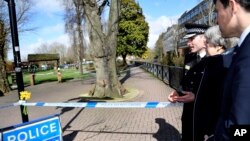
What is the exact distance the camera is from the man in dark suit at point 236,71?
1.46 m

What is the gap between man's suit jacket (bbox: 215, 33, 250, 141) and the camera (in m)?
1.45

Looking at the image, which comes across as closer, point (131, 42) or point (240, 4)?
point (240, 4)

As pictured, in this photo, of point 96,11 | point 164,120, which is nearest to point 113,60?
point 96,11

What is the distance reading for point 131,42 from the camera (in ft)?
182

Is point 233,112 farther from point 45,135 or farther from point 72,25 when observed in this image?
point 72,25

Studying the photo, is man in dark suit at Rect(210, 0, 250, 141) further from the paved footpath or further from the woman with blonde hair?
the paved footpath

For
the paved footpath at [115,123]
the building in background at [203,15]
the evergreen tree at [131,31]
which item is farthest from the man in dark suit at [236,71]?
the evergreen tree at [131,31]

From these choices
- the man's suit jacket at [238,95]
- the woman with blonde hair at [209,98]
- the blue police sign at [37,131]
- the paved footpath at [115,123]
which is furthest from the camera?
the paved footpath at [115,123]

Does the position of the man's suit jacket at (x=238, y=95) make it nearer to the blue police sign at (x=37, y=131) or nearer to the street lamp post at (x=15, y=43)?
the blue police sign at (x=37, y=131)

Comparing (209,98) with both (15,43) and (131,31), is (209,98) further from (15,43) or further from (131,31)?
(131,31)

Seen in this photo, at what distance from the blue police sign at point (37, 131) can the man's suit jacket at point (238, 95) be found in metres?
3.27

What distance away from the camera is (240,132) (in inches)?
59.0

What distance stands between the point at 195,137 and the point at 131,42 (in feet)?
173

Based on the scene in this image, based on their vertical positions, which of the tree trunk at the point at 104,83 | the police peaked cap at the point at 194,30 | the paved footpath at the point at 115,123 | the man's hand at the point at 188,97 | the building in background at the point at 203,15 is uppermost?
the building in background at the point at 203,15
